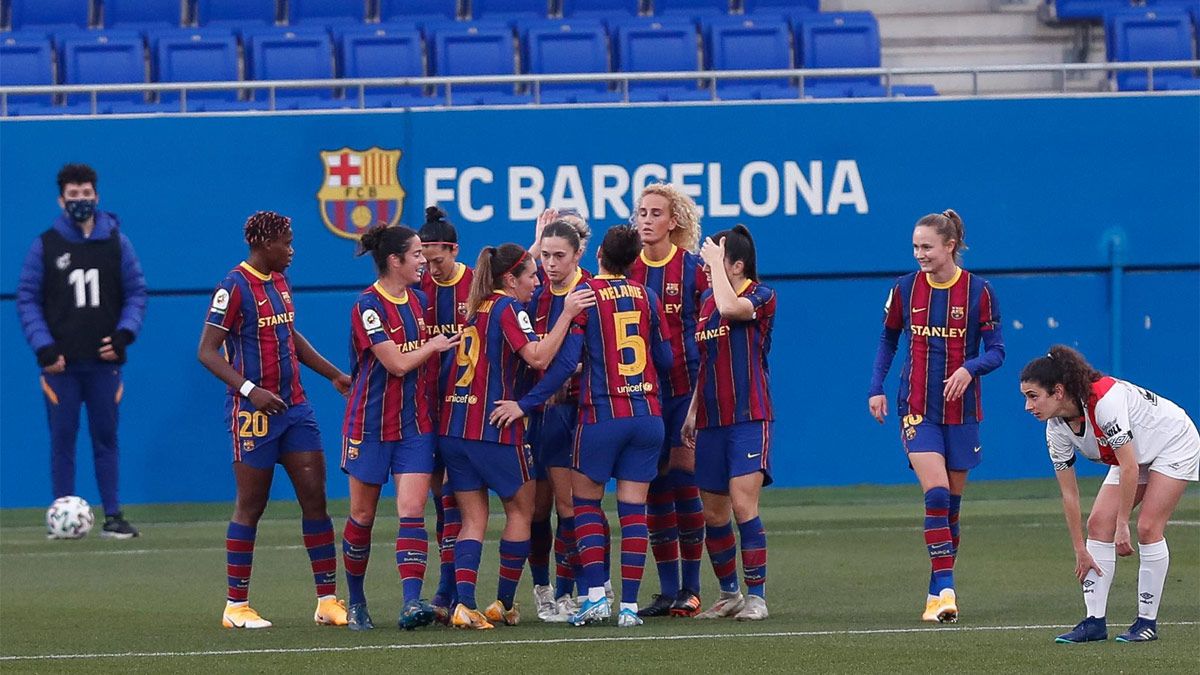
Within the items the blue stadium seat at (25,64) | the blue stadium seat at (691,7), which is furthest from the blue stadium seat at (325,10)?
the blue stadium seat at (691,7)

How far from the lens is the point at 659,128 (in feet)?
48.6

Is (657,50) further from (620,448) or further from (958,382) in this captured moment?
(620,448)

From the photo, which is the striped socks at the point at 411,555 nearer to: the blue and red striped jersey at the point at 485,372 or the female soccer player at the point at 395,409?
the female soccer player at the point at 395,409

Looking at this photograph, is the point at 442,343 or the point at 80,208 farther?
the point at 80,208

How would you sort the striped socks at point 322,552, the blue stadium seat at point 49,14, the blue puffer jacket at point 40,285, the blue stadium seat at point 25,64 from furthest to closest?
the blue stadium seat at point 49,14 → the blue stadium seat at point 25,64 → the blue puffer jacket at point 40,285 → the striped socks at point 322,552

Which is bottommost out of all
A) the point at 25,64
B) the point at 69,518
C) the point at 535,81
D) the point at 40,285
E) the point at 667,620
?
the point at 667,620

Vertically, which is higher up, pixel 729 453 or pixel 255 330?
pixel 255 330

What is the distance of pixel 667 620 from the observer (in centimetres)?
853

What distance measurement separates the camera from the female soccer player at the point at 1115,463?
7188mm

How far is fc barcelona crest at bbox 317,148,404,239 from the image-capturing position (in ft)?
47.6

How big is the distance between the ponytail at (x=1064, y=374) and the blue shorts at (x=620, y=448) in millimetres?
1741

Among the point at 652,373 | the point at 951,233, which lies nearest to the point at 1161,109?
the point at 951,233

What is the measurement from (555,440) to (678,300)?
88 centimetres

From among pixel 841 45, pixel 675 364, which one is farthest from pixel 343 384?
pixel 841 45
